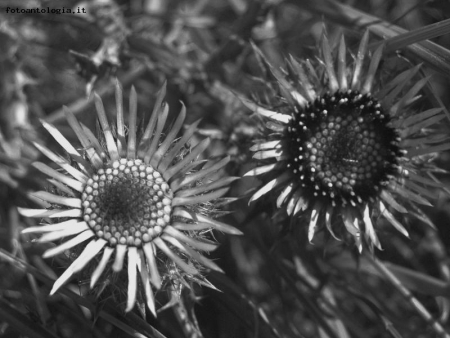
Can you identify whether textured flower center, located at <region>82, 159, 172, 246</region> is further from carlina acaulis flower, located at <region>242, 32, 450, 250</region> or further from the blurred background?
carlina acaulis flower, located at <region>242, 32, 450, 250</region>

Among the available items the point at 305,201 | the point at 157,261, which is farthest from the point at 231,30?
the point at 157,261

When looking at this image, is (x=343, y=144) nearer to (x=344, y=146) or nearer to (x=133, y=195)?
(x=344, y=146)

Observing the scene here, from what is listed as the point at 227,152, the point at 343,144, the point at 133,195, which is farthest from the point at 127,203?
the point at 343,144

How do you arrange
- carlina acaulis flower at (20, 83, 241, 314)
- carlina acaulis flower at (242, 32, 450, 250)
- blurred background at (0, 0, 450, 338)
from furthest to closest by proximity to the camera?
1. blurred background at (0, 0, 450, 338)
2. carlina acaulis flower at (242, 32, 450, 250)
3. carlina acaulis flower at (20, 83, 241, 314)

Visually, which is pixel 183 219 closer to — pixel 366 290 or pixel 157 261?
pixel 157 261

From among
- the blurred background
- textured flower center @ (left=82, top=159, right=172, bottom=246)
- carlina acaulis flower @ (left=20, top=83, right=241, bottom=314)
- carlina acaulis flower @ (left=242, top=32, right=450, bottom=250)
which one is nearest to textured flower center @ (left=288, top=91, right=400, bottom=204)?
carlina acaulis flower @ (left=242, top=32, right=450, bottom=250)

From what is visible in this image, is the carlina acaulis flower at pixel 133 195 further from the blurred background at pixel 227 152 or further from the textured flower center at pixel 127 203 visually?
the blurred background at pixel 227 152

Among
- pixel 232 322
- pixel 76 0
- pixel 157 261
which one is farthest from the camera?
pixel 76 0

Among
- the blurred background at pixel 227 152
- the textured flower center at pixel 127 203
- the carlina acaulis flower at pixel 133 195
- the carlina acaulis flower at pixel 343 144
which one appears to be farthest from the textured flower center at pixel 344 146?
the textured flower center at pixel 127 203
